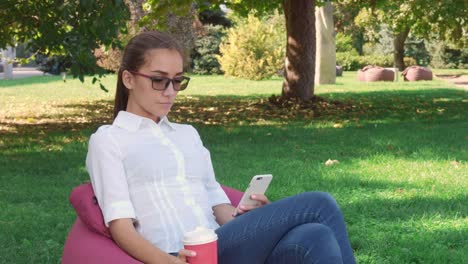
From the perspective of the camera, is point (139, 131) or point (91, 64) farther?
point (91, 64)

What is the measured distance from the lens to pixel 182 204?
3.10m

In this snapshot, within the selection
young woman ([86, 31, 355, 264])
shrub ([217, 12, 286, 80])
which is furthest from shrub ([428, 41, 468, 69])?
young woman ([86, 31, 355, 264])

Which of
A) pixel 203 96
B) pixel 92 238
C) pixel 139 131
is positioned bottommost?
pixel 203 96

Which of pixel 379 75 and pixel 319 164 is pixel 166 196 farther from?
pixel 379 75

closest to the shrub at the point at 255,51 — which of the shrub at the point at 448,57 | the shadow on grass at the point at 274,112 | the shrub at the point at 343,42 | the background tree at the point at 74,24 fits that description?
the shadow on grass at the point at 274,112

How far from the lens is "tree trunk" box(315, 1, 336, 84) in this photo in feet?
81.3

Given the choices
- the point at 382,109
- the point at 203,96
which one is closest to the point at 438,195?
the point at 382,109

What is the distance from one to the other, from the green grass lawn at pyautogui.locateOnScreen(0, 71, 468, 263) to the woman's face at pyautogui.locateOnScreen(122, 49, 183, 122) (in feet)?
6.11

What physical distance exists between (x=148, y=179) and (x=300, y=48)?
1223cm

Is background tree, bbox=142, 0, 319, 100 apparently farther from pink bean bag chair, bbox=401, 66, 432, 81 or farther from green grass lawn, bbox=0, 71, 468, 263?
pink bean bag chair, bbox=401, 66, 432, 81

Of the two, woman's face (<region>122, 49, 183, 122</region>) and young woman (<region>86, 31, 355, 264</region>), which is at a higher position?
woman's face (<region>122, 49, 183, 122</region>)

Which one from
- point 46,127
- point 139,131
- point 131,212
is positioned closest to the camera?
point 131,212

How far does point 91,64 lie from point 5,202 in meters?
4.02

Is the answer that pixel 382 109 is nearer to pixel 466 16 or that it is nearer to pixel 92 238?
pixel 466 16
